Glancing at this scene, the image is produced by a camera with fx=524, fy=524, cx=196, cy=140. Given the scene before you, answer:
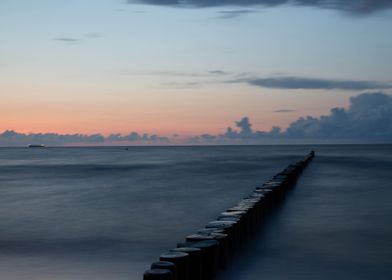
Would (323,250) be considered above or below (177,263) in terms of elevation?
below

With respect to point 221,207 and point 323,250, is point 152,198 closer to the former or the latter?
point 221,207

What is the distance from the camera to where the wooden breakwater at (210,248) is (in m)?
4.92

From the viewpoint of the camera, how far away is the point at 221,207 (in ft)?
49.2

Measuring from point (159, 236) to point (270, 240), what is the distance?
2.20 m

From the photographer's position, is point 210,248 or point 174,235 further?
point 174,235

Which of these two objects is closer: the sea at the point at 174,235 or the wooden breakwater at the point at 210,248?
the wooden breakwater at the point at 210,248

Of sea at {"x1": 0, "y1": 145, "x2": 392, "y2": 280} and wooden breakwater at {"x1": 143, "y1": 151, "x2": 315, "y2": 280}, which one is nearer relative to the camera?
wooden breakwater at {"x1": 143, "y1": 151, "x2": 315, "y2": 280}

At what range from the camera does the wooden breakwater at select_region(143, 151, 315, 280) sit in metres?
4.92

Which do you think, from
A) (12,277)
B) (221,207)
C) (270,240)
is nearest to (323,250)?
(270,240)

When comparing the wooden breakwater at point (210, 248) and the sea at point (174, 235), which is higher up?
the wooden breakwater at point (210, 248)

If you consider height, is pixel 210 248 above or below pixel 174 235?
above

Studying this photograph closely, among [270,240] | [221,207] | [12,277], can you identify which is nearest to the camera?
[12,277]

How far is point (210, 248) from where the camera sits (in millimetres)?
5848

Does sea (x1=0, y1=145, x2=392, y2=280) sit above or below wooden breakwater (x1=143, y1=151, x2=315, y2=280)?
below
